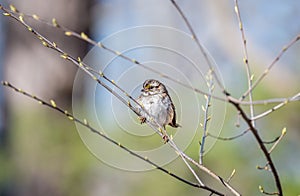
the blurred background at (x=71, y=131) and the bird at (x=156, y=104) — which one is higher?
the blurred background at (x=71, y=131)

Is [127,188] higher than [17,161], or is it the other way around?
[127,188]

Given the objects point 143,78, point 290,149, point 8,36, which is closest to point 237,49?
point 290,149

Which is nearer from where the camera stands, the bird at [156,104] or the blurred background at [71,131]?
the bird at [156,104]

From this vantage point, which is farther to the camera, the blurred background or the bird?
the blurred background

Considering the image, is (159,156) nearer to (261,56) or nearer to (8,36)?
(261,56)

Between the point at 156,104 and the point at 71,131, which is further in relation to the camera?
the point at 71,131

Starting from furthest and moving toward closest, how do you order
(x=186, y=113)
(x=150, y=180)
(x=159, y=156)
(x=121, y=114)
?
(x=150, y=180), (x=159, y=156), (x=186, y=113), (x=121, y=114)

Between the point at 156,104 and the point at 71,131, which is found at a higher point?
the point at 71,131

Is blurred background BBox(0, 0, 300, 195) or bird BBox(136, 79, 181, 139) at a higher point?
blurred background BBox(0, 0, 300, 195)
